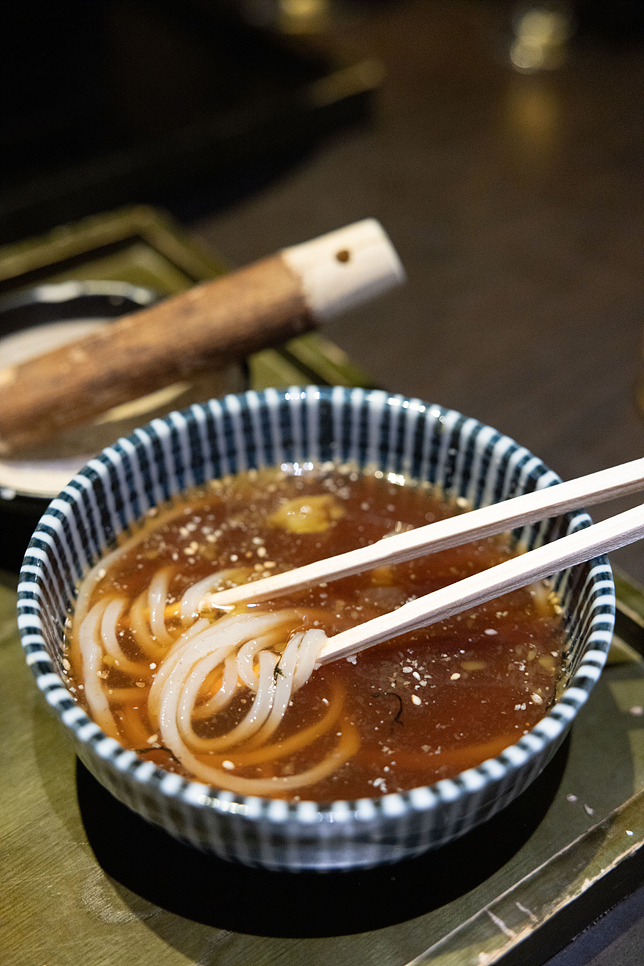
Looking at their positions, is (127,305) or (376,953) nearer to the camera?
(376,953)

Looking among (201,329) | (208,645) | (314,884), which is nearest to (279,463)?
(201,329)

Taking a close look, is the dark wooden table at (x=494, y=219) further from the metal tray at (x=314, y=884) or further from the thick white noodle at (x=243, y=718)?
the thick white noodle at (x=243, y=718)

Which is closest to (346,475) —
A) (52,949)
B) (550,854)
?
(550,854)

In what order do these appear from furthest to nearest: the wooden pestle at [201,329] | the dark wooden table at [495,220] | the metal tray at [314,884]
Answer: the dark wooden table at [495,220] < the wooden pestle at [201,329] < the metal tray at [314,884]

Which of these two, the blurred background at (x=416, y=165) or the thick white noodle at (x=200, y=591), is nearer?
the thick white noodle at (x=200, y=591)

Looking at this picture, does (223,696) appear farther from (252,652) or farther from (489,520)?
(489,520)

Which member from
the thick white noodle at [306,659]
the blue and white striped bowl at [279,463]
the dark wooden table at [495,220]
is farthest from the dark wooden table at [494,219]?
the thick white noodle at [306,659]

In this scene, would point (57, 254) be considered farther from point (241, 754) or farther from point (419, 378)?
point (241, 754)
